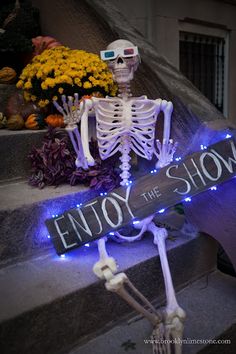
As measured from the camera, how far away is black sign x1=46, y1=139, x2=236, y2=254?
2020 millimetres


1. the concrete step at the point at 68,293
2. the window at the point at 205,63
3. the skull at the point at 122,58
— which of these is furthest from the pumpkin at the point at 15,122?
the window at the point at 205,63

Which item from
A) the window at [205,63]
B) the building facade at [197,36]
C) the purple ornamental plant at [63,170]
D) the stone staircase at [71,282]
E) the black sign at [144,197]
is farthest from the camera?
the window at [205,63]

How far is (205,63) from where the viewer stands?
5855 mm

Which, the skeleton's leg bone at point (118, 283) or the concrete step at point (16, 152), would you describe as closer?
the skeleton's leg bone at point (118, 283)

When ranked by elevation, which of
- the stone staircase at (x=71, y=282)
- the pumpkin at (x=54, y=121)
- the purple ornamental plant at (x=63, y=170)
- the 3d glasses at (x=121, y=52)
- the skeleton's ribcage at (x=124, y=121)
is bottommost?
the stone staircase at (x=71, y=282)

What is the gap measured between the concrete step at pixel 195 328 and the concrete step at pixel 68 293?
0.06 meters

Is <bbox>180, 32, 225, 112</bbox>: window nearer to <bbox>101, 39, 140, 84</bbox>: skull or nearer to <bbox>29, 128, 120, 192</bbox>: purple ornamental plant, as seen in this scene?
<bbox>101, 39, 140, 84</bbox>: skull

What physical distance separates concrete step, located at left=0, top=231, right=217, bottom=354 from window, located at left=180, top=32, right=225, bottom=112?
3.78m

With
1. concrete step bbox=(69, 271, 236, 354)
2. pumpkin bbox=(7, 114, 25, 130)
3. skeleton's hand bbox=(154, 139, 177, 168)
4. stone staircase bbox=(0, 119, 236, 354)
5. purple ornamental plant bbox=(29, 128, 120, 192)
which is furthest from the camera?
pumpkin bbox=(7, 114, 25, 130)

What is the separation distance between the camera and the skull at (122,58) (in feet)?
7.04

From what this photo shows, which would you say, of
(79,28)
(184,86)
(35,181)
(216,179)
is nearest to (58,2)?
(79,28)

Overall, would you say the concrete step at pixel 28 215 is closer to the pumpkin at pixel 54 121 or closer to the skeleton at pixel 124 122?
the skeleton at pixel 124 122

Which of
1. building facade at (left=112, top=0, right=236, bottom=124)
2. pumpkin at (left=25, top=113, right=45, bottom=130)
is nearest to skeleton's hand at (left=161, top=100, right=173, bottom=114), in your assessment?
pumpkin at (left=25, top=113, right=45, bottom=130)

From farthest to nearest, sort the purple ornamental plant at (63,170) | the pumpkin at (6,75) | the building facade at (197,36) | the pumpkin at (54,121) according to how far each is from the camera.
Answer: the building facade at (197,36), the pumpkin at (6,75), the pumpkin at (54,121), the purple ornamental plant at (63,170)
